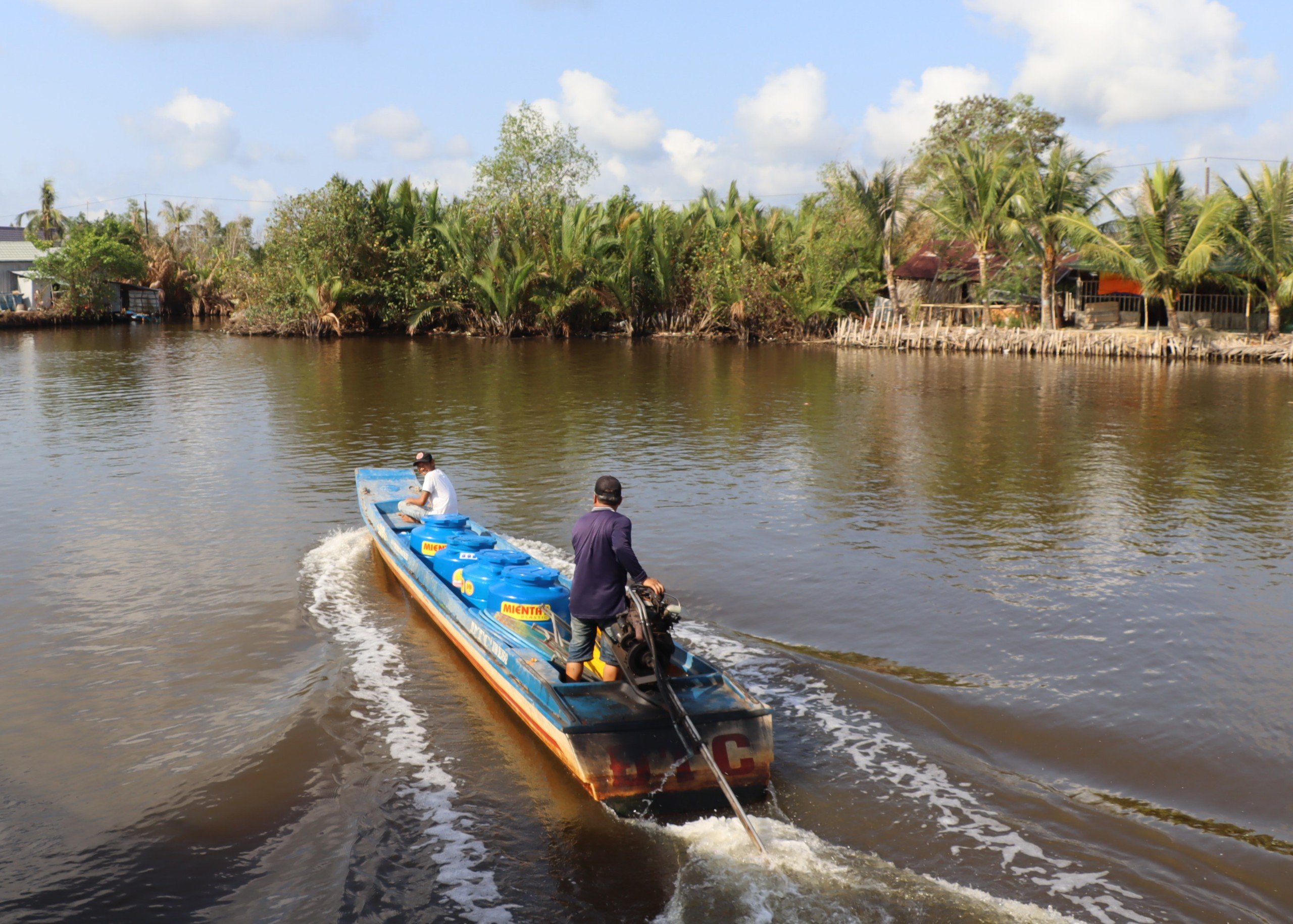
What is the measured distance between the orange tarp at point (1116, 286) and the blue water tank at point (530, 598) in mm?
35375

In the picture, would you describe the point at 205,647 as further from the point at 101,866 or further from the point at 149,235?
the point at 149,235

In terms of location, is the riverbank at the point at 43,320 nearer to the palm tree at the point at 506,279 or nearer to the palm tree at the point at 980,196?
the palm tree at the point at 506,279

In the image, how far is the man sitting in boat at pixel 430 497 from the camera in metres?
11.3

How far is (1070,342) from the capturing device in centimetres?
3503

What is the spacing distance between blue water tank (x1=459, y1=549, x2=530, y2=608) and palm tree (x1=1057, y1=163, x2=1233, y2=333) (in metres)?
29.1

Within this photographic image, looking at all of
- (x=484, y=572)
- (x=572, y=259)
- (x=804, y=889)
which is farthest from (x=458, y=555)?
(x=572, y=259)

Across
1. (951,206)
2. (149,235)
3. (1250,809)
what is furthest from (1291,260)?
A: (149,235)

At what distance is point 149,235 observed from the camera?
67.1m

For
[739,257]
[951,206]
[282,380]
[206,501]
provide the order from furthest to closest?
[739,257]
[951,206]
[282,380]
[206,501]

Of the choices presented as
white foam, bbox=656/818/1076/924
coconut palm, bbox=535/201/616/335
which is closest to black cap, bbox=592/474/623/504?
white foam, bbox=656/818/1076/924

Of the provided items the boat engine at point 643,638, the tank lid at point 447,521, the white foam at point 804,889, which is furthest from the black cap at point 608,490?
the tank lid at point 447,521

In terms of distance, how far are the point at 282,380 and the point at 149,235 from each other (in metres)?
46.5

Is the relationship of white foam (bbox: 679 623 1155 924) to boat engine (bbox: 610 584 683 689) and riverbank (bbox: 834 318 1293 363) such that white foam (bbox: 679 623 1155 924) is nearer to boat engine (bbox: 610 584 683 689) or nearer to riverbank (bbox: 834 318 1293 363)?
boat engine (bbox: 610 584 683 689)

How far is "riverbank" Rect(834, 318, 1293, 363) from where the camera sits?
32469mm
